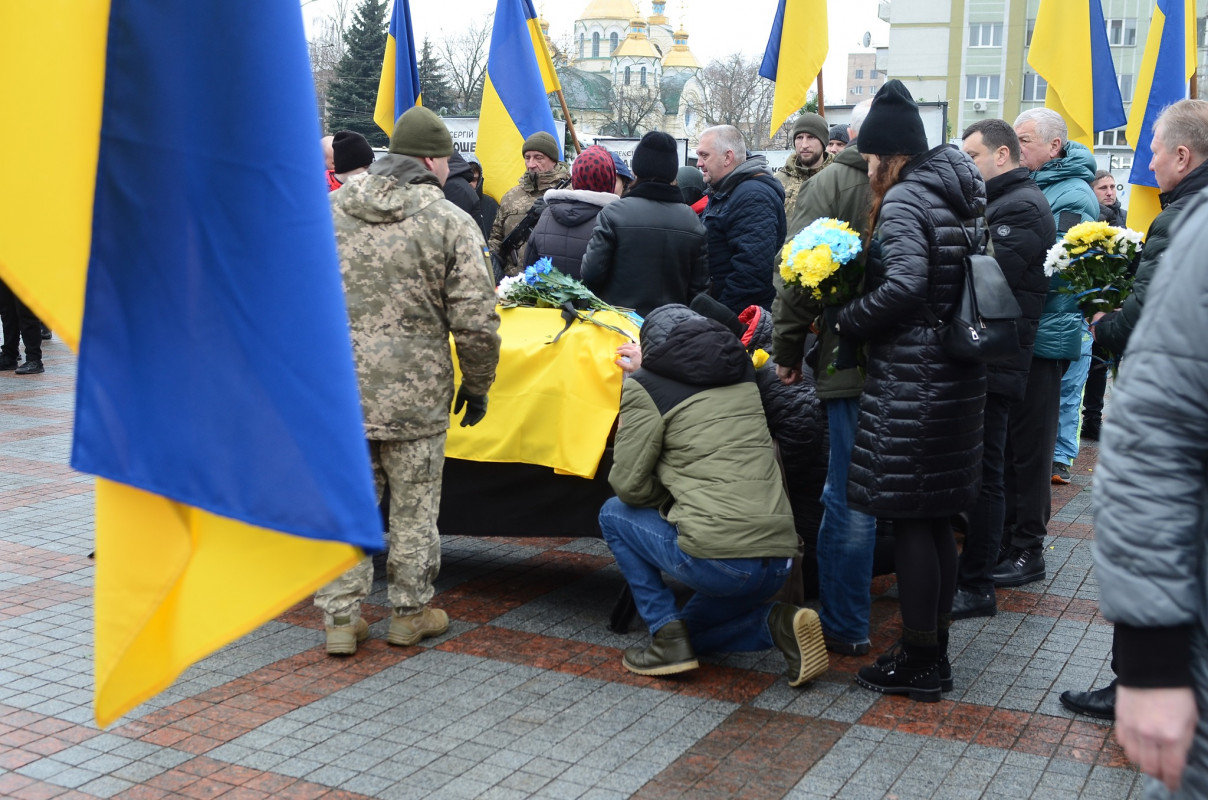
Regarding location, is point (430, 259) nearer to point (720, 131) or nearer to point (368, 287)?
point (368, 287)

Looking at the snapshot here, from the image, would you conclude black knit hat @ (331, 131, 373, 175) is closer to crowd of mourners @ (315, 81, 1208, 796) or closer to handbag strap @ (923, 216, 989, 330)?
crowd of mourners @ (315, 81, 1208, 796)

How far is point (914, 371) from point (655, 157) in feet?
7.29

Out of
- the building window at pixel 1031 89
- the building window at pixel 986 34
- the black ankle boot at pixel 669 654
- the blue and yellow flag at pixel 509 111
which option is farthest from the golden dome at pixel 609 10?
the black ankle boot at pixel 669 654

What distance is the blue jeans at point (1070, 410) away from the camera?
8.93m

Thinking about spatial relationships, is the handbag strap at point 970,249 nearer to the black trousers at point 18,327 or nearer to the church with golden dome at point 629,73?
the black trousers at point 18,327

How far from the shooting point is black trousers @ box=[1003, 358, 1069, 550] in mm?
6199

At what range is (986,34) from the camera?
72.1 meters

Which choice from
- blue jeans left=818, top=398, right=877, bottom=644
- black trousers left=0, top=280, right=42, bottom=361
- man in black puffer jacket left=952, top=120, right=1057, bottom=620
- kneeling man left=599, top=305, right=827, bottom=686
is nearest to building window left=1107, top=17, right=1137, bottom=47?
black trousers left=0, top=280, right=42, bottom=361

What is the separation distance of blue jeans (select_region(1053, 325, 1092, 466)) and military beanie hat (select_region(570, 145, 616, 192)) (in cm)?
415

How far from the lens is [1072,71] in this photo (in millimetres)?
9086

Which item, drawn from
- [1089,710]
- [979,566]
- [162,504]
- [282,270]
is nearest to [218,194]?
[282,270]

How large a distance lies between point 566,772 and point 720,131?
14.7 feet

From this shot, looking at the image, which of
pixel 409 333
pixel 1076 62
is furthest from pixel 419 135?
pixel 1076 62

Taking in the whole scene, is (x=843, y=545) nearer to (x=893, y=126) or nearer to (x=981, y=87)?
(x=893, y=126)
